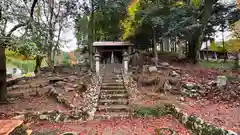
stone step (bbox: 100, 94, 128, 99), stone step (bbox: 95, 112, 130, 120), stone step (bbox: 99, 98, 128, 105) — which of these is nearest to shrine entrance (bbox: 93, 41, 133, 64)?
stone step (bbox: 100, 94, 128, 99)

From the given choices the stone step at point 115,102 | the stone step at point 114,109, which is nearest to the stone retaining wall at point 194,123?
the stone step at point 115,102

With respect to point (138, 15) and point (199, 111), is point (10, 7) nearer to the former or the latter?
point (199, 111)

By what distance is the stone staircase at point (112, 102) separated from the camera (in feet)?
28.1

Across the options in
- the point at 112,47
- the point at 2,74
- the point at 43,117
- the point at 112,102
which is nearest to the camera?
the point at 43,117

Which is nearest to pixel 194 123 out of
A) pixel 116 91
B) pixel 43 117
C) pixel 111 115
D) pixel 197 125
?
pixel 197 125

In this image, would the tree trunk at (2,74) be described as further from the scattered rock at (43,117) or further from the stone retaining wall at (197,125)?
the stone retaining wall at (197,125)

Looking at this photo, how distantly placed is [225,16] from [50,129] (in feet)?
52.5

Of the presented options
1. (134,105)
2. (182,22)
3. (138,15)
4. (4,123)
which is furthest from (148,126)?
(138,15)

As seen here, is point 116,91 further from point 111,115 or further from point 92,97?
point 111,115

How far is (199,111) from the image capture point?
305 inches

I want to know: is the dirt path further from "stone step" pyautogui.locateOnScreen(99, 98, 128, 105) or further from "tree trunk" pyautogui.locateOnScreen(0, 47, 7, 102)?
"tree trunk" pyautogui.locateOnScreen(0, 47, 7, 102)

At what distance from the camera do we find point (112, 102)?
375 inches

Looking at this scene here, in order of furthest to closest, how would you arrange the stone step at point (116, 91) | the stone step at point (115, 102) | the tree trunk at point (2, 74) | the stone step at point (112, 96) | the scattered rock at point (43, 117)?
1. the stone step at point (116, 91)
2. the stone step at point (112, 96)
3. the stone step at point (115, 102)
4. the tree trunk at point (2, 74)
5. the scattered rock at point (43, 117)

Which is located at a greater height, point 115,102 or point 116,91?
point 116,91
